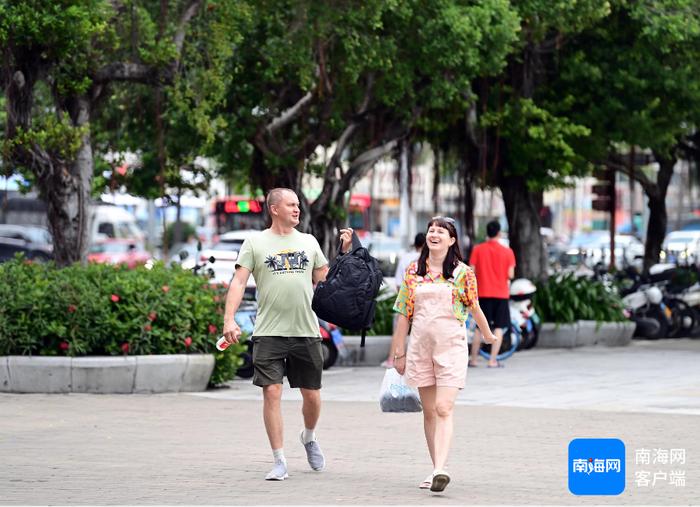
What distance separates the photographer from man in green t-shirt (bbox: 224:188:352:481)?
9086mm

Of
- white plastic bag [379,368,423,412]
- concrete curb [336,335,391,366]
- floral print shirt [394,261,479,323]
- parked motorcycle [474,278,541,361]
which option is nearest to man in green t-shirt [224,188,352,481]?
white plastic bag [379,368,423,412]

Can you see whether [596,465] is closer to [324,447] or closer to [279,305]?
[279,305]

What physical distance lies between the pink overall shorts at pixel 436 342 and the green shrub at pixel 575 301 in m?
12.9

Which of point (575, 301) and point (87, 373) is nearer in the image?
point (87, 373)

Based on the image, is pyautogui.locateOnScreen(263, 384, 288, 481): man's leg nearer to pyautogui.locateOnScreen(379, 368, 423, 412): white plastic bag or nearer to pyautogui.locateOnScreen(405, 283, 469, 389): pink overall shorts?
pyautogui.locateOnScreen(379, 368, 423, 412): white plastic bag

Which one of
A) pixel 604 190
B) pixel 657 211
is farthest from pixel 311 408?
pixel 657 211

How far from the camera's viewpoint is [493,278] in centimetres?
1822

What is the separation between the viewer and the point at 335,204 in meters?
21.3

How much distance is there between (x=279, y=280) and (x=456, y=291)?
3.67 feet

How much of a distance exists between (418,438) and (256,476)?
92.3 inches

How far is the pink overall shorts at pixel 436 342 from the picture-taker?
872 cm

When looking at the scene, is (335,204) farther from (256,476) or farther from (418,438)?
(256,476)

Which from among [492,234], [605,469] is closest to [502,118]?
[492,234]

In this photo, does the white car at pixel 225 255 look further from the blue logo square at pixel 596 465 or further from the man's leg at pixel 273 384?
the blue logo square at pixel 596 465
